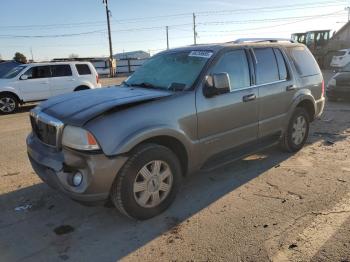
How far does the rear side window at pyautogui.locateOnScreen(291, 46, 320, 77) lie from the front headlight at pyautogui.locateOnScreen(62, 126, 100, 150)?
12.8ft

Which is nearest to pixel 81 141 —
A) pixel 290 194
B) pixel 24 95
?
pixel 290 194

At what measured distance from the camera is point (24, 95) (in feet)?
44.0

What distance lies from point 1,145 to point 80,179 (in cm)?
472

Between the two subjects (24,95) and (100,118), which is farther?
(24,95)

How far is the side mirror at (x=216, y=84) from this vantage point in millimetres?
4516

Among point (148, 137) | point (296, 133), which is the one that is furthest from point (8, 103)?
point (148, 137)

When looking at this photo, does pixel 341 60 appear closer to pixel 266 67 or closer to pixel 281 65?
pixel 281 65

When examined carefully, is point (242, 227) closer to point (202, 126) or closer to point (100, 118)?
point (202, 126)

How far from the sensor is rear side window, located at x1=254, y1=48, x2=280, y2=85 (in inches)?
213

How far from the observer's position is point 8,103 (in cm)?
1305

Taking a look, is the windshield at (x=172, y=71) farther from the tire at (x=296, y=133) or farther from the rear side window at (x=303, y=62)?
the tire at (x=296, y=133)

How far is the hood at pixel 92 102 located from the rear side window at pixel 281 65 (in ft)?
7.19

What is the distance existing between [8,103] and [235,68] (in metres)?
10.3

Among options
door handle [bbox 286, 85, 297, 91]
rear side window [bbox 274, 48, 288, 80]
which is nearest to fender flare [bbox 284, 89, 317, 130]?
door handle [bbox 286, 85, 297, 91]
